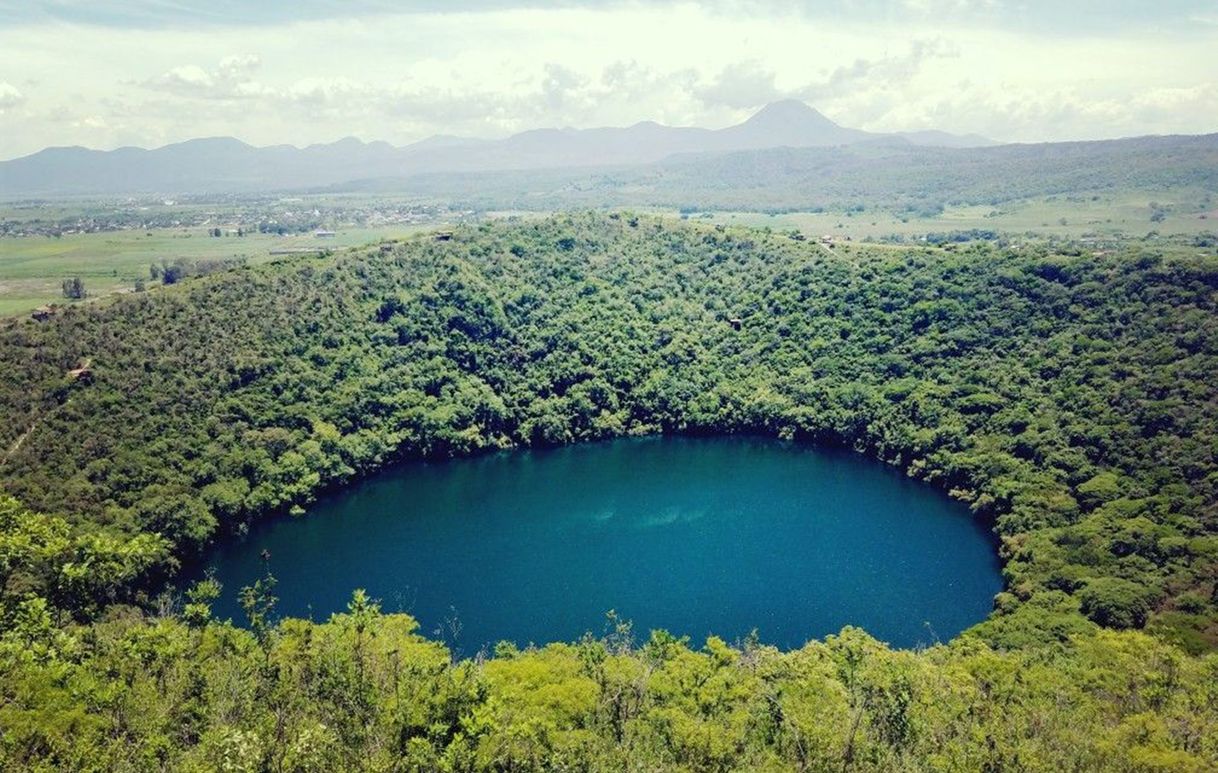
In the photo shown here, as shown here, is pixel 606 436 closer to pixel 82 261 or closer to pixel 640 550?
pixel 640 550

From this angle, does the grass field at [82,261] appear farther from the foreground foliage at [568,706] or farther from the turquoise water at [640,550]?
the foreground foliage at [568,706]

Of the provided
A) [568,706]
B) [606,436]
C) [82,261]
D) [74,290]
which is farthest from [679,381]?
[82,261]

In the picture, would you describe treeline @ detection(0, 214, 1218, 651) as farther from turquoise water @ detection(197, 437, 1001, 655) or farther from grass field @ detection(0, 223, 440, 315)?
grass field @ detection(0, 223, 440, 315)

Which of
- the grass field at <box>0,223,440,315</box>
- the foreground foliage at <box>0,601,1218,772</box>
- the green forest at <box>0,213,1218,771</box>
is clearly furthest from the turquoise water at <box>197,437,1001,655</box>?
the grass field at <box>0,223,440,315</box>

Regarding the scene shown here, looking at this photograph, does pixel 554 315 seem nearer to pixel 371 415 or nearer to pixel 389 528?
pixel 371 415

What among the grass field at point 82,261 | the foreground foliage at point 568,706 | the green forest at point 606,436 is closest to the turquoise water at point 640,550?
the green forest at point 606,436

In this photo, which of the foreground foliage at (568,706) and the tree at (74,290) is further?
the tree at (74,290)
